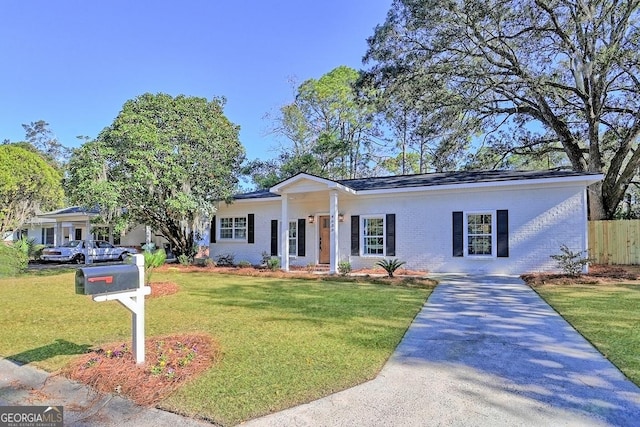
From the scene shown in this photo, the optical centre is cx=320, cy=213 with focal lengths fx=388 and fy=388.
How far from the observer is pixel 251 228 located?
1700cm

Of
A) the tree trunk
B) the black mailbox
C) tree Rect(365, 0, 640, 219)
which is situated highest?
tree Rect(365, 0, 640, 219)

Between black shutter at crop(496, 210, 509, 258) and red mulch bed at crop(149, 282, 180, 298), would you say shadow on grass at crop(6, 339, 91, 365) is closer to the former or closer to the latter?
red mulch bed at crop(149, 282, 180, 298)

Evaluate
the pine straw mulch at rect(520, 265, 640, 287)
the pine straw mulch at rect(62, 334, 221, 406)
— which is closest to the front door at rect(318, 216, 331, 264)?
the pine straw mulch at rect(520, 265, 640, 287)

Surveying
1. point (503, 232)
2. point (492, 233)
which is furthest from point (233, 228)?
point (503, 232)

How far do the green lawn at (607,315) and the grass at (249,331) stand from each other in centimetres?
241

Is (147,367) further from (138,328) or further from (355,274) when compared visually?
(355,274)

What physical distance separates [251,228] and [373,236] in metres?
5.58

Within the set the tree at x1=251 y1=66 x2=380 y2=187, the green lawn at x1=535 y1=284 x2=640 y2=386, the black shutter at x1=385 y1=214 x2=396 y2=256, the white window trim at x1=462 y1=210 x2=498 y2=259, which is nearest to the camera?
the green lawn at x1=535 y1=284 x2=640 y2=386

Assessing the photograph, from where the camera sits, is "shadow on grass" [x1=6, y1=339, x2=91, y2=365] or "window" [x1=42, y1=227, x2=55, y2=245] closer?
"shadow on grass" [x1=6, y1=339, x2=91, y2=365]

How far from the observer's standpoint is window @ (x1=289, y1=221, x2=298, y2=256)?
1631 centimetres

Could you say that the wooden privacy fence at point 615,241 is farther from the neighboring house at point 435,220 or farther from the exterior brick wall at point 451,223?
the neighboring house at point 435,220

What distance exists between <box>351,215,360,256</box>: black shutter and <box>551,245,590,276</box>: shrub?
249 inches

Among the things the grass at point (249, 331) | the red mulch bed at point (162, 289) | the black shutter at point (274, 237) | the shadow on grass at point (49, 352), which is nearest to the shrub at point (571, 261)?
the grass at point (249, 331)

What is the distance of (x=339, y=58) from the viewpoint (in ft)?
95.1
